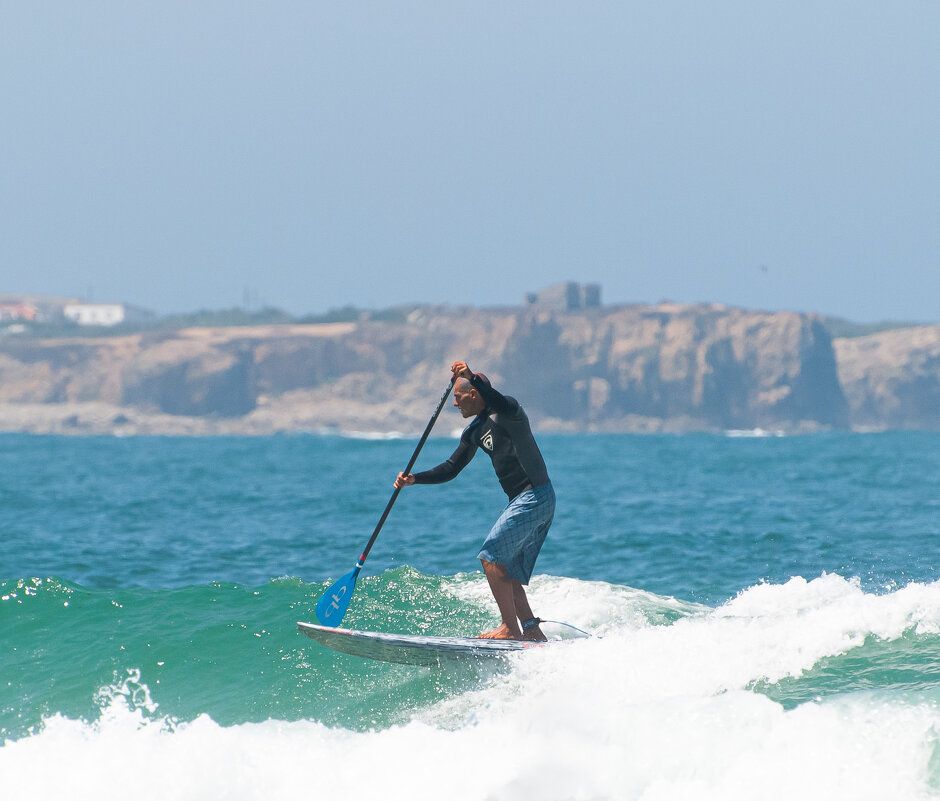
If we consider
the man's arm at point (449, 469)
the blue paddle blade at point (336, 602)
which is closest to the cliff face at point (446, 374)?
the blue paddle blade at point (336, 602)

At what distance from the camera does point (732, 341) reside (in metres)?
126

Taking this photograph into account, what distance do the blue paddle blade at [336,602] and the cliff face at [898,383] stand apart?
413 feet

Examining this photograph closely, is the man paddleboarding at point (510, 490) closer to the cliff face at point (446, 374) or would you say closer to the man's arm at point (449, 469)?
the man's arm at point (449, 469)

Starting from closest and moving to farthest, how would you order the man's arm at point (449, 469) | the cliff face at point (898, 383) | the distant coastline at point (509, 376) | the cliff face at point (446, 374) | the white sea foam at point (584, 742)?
the white sea foam at point (584, 742) → the man's arm at point (449, 469) → the distant coastline at point (509, 376) → the cliff face at point (446, 374) → the cliff face at point (898, 383)

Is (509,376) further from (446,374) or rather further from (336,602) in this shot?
(336,602)

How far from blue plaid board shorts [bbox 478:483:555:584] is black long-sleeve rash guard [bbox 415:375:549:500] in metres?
0.11

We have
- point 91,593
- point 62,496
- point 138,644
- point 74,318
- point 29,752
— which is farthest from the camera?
point 74,318

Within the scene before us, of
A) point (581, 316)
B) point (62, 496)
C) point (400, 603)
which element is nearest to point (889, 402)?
point (581, 316)

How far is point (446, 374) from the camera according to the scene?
124 meters

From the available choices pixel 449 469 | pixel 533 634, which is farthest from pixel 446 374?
pixel 533 634

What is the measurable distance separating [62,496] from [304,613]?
21260 millimetres

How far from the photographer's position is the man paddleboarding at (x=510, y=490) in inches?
308

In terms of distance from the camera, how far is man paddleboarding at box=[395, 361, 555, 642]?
7816 mm

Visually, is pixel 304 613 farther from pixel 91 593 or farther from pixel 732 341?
pixel 732 341
